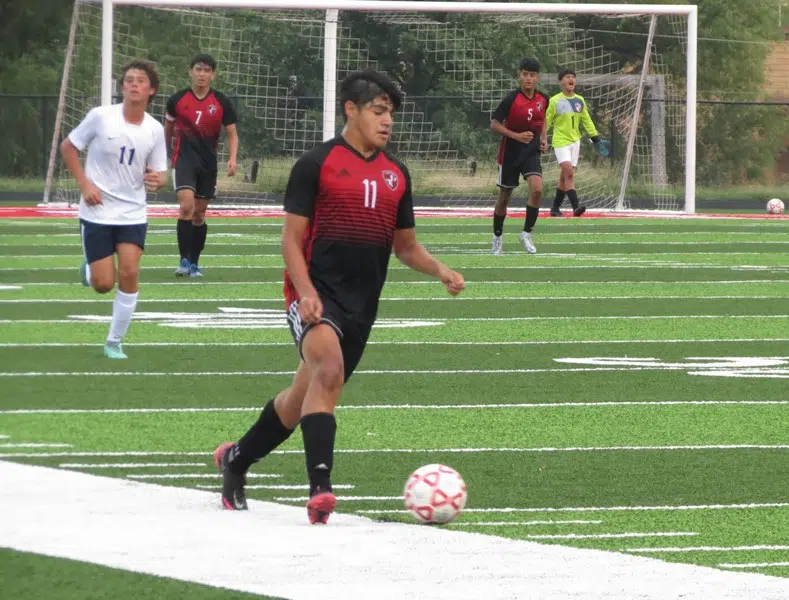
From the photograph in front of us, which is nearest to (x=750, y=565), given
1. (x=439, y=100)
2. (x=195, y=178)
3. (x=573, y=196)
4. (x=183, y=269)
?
Answer: (x=195, y=178)

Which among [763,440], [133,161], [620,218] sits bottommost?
[620,218]

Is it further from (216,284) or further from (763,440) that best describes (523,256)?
(763,440)

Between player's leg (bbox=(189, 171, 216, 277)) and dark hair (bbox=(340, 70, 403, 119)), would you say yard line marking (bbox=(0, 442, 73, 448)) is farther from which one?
player's leg (bbox=(189, 171, 216, 277))

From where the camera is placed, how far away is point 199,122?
1836cm

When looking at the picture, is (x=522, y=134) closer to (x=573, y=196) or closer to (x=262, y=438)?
(x=573, y=196)

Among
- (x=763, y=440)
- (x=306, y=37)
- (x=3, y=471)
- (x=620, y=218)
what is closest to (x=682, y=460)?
(x=763, y=440)

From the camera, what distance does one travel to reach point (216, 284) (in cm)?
1777

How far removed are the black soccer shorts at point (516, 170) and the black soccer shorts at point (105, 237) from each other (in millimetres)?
9788

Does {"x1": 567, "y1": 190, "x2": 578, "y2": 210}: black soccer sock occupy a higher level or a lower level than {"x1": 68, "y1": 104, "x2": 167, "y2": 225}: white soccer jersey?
lower

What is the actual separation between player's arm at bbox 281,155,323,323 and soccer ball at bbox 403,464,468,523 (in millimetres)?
737

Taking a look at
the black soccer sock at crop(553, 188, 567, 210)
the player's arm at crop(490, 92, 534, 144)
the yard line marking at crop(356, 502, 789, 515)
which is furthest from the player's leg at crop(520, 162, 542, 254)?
the yard line marking at crop(356, 502, 789, 515)

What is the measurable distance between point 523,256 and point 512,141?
4.35 feet

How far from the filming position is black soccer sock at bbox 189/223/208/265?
1780 cm

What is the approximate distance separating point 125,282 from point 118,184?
0.65 metres
